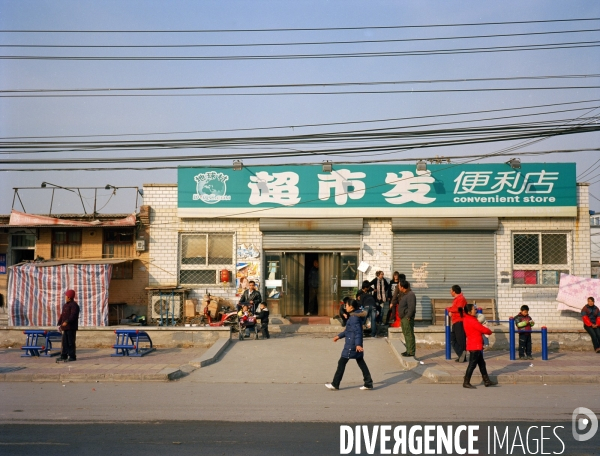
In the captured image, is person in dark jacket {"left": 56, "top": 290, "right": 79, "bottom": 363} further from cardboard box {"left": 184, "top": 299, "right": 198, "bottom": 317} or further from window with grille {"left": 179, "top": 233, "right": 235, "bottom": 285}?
window with grille {"left": 179, "top": 233, "right": 235, "bottom": 285}

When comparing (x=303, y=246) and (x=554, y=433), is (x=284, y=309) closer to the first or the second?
(x=303, y=246)

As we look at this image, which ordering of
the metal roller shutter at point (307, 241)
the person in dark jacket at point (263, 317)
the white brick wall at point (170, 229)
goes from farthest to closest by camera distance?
1. the white brick wall at point (170, 229)
2. the metal roller shutter at point (307, 241)
3. the person in dark jacket at point (263, 317)

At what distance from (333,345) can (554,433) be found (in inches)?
339

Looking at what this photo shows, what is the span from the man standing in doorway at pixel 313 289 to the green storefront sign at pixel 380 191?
6.28ft

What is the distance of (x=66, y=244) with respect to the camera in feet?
67.3

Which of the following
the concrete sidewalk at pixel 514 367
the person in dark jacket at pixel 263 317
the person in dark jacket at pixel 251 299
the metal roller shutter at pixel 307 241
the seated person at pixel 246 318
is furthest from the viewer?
the metal roller shutter at pixel 307 241

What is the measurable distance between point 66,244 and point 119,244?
6.09 ft

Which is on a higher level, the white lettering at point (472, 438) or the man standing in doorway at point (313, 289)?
the man standing in doorway at point (313, 289)

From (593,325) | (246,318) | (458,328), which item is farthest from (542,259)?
(246,318)

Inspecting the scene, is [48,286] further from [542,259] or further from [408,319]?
[542,259]

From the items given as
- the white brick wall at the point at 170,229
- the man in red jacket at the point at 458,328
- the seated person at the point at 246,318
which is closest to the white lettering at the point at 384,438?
the man in red jacket at the point at 458,328

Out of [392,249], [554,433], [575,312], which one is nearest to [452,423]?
[554,433]

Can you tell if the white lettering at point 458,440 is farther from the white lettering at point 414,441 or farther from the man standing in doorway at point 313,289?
the man standing in doorway at point 313,289

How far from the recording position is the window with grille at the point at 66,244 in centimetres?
2048
